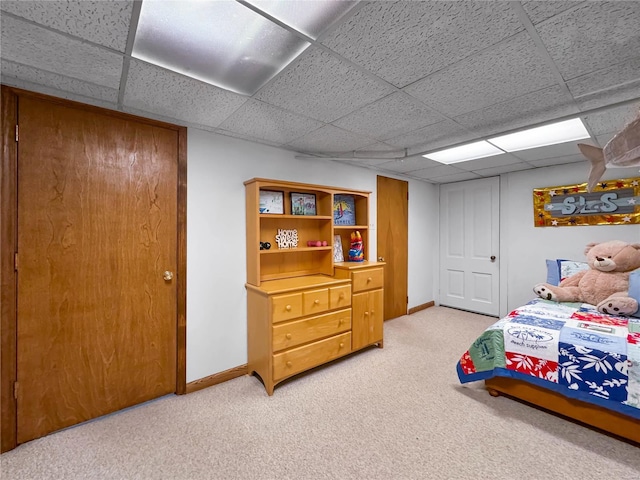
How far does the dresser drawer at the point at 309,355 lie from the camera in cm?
225

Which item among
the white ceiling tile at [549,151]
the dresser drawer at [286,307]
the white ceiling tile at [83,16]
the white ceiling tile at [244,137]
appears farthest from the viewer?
the white ceiling tile at [549,151]

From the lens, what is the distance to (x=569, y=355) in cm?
180

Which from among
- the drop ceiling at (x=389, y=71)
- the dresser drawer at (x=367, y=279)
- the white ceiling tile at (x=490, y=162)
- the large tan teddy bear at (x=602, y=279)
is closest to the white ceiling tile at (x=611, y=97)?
the drop ceiling at (x=389, y=71)

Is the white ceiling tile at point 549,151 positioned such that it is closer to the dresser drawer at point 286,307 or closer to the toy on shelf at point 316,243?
the toy on shelf at point 316,243

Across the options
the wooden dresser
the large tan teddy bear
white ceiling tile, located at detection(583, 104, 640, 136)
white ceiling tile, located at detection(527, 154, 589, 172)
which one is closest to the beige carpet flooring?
the wooden dresser

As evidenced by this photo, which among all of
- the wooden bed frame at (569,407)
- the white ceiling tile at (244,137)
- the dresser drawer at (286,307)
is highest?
the white ceiling tile at (244,137)

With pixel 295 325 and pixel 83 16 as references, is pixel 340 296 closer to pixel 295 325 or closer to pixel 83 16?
pixel 295 325

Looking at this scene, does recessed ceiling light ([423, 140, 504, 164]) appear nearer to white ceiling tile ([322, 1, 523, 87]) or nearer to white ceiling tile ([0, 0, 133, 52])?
white ceiling tile ([322, 1, 523, 87])

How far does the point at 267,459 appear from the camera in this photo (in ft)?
5.20

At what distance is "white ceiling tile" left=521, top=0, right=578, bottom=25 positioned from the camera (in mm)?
1051

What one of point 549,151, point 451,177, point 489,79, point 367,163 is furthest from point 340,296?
point 451,177

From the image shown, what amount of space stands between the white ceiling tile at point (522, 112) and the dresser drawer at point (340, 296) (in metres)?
1.74

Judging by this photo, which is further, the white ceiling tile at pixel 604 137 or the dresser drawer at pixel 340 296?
the dresser drawer at pixel 340 296

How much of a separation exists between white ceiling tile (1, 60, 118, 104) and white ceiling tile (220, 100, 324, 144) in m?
0.75
